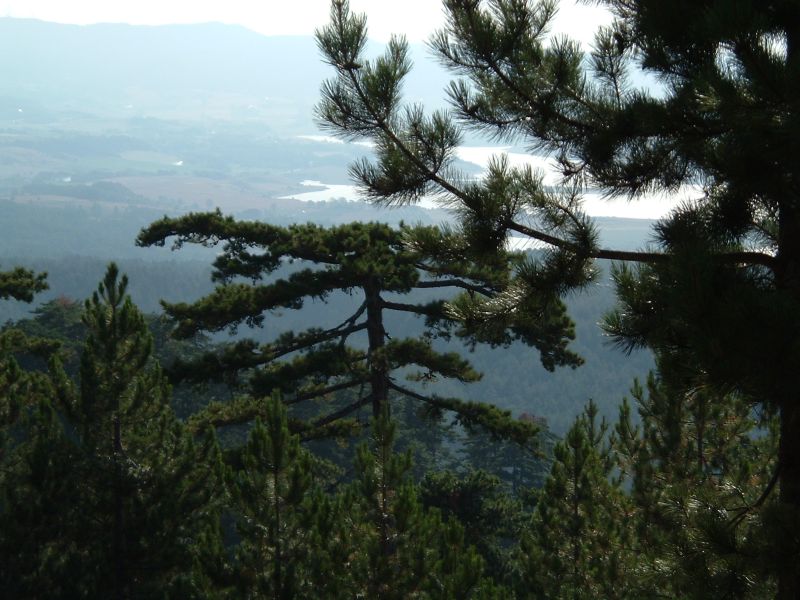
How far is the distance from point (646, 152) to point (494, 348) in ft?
13.6

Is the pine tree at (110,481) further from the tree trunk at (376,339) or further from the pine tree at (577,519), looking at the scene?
the pine tree at (577,519)

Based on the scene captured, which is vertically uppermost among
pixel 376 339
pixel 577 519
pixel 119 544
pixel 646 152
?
pixel 646 152

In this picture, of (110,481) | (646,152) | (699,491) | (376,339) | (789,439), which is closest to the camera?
(789,439)

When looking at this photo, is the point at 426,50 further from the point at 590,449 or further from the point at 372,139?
the point at 590,449

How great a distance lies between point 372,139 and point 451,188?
86 cm

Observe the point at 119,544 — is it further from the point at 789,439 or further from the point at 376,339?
the point at 789,439

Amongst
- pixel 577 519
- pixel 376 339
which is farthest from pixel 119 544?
pixel 577 519

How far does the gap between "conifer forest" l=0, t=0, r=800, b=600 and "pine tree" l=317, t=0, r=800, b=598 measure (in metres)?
0.02

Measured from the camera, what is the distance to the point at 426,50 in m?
7.16

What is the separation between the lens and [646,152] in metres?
6.46

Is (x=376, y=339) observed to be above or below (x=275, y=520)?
above

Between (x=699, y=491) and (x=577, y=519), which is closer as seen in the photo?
(x=699, y=491)

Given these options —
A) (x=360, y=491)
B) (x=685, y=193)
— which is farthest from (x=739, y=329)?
(x=360, y=491)

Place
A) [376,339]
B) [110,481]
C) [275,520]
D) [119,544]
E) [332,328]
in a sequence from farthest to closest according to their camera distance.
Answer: [376,339]
[332,328]
[119,544]
[110,481]
[275,520]
